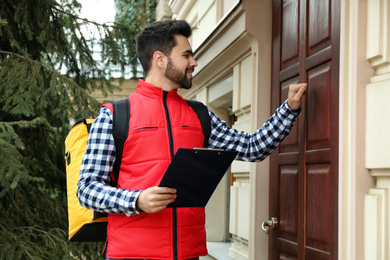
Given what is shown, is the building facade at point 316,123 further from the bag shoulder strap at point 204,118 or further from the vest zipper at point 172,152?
the vest zipper at point 172,152

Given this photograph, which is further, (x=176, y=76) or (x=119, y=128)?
(x=176, y=76)

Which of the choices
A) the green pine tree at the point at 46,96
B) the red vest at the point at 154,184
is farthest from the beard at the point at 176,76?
the green pine tree at the point at 46,96

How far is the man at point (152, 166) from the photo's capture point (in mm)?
2727

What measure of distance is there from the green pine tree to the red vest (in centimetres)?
101

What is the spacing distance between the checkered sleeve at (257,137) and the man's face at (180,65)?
0.36 metres

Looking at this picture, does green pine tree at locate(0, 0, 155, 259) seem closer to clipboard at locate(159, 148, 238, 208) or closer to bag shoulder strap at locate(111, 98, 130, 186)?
bag shoulder strap at locate(111, 98, 130, 186)

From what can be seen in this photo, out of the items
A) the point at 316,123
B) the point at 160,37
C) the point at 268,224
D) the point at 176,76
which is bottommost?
the point at 268,224

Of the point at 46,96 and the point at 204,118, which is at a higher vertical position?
the point at 46,96

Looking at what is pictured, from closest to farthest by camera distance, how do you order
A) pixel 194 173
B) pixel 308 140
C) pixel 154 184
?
pixel 194 173, pixel 154 184, pixel 308 140

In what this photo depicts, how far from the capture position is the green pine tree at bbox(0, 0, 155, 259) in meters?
4.52

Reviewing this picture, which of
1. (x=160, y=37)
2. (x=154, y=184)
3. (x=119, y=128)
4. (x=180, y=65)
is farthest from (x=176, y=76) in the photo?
(x=154, y=184)

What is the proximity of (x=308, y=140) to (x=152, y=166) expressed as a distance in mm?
1108

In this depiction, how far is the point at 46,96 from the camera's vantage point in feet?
15.3

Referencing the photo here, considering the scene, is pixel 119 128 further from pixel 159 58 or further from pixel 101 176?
pixel 159 58
